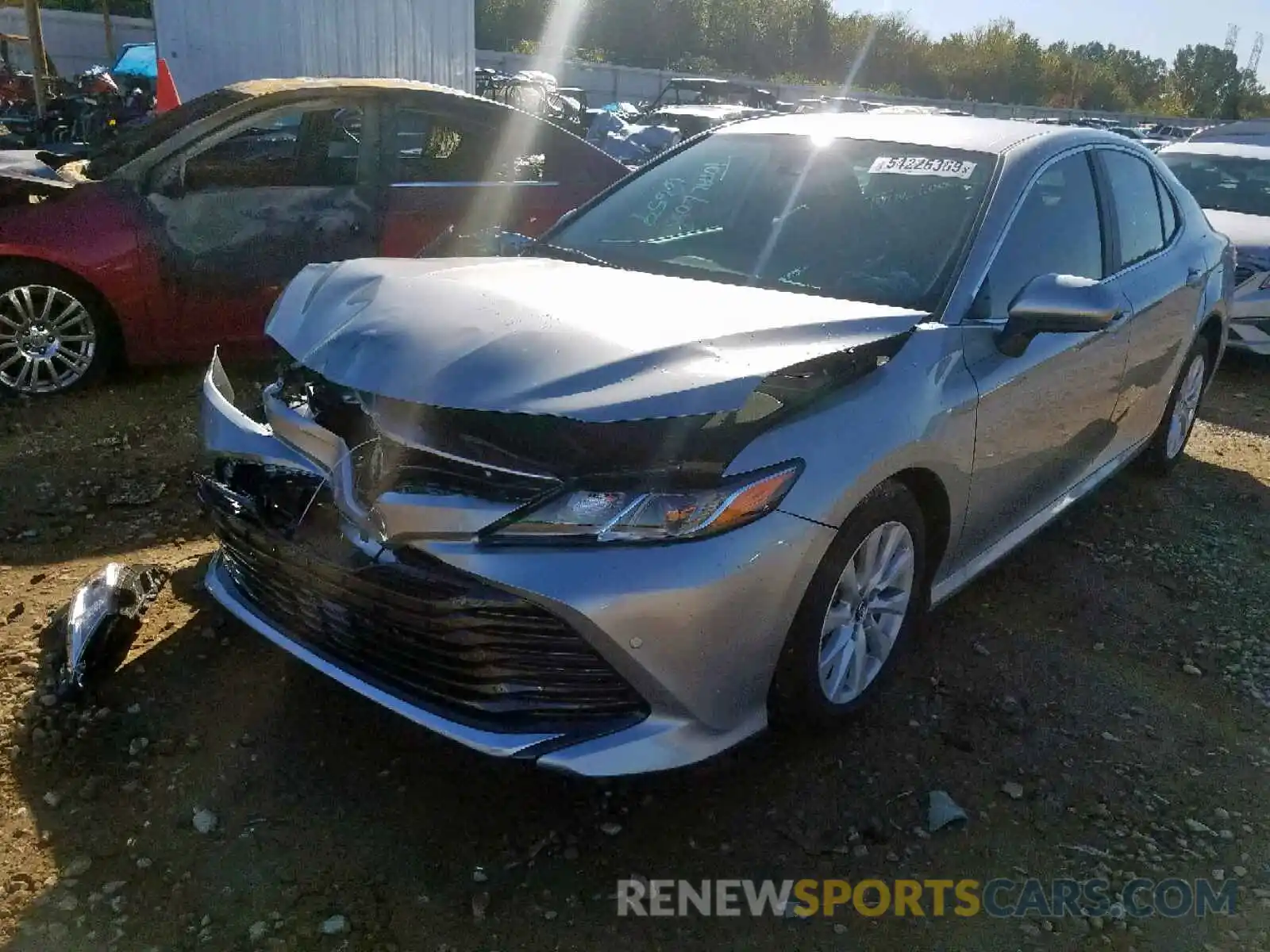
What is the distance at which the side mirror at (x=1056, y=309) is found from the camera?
117 inches

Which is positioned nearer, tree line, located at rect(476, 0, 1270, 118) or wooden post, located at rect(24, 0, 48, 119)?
wooden post, located at rect(24, 0, 48, 119)

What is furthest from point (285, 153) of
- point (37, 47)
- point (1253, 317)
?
point (37, 47)

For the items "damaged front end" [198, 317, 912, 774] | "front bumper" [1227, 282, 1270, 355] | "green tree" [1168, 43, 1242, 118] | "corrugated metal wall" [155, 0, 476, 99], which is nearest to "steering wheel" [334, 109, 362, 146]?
"damaged front end" [198, 317, 912, 774]

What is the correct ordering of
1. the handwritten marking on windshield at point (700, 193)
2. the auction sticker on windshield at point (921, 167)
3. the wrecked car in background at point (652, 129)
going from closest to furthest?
the auction sticker on windshield at point (921, 167) → the handwritten marking on windshield at point (700, 193) → the wrecked car in background at point (652, 129)

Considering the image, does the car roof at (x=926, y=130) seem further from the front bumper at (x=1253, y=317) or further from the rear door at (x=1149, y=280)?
the front bumper at (x=1253, y=317)

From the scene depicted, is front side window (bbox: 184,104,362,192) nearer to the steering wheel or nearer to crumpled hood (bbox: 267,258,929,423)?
the steering wheel

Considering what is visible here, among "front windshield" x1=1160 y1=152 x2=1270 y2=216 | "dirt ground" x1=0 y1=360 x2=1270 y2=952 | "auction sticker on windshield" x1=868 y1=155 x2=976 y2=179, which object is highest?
"auction sticker on windshield" x1=868 y1=155 x2=976 y2=179

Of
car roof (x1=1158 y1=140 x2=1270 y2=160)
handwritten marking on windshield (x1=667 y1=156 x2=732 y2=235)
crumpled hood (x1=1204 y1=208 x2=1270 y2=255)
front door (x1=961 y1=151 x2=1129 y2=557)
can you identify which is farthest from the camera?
car roof (x1=1158 y1=140 x2=1270 y2=160)

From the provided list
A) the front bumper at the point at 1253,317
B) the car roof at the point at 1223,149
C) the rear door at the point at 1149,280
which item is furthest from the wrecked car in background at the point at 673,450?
the car roof at the point at 1223,149

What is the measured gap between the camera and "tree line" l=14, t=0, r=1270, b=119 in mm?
49094

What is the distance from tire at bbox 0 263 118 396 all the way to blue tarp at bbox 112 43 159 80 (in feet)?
60.9

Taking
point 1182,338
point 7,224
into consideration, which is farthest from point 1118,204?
point 7,224

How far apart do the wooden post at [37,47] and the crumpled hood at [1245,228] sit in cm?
1293

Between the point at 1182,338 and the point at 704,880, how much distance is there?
10.9ft
